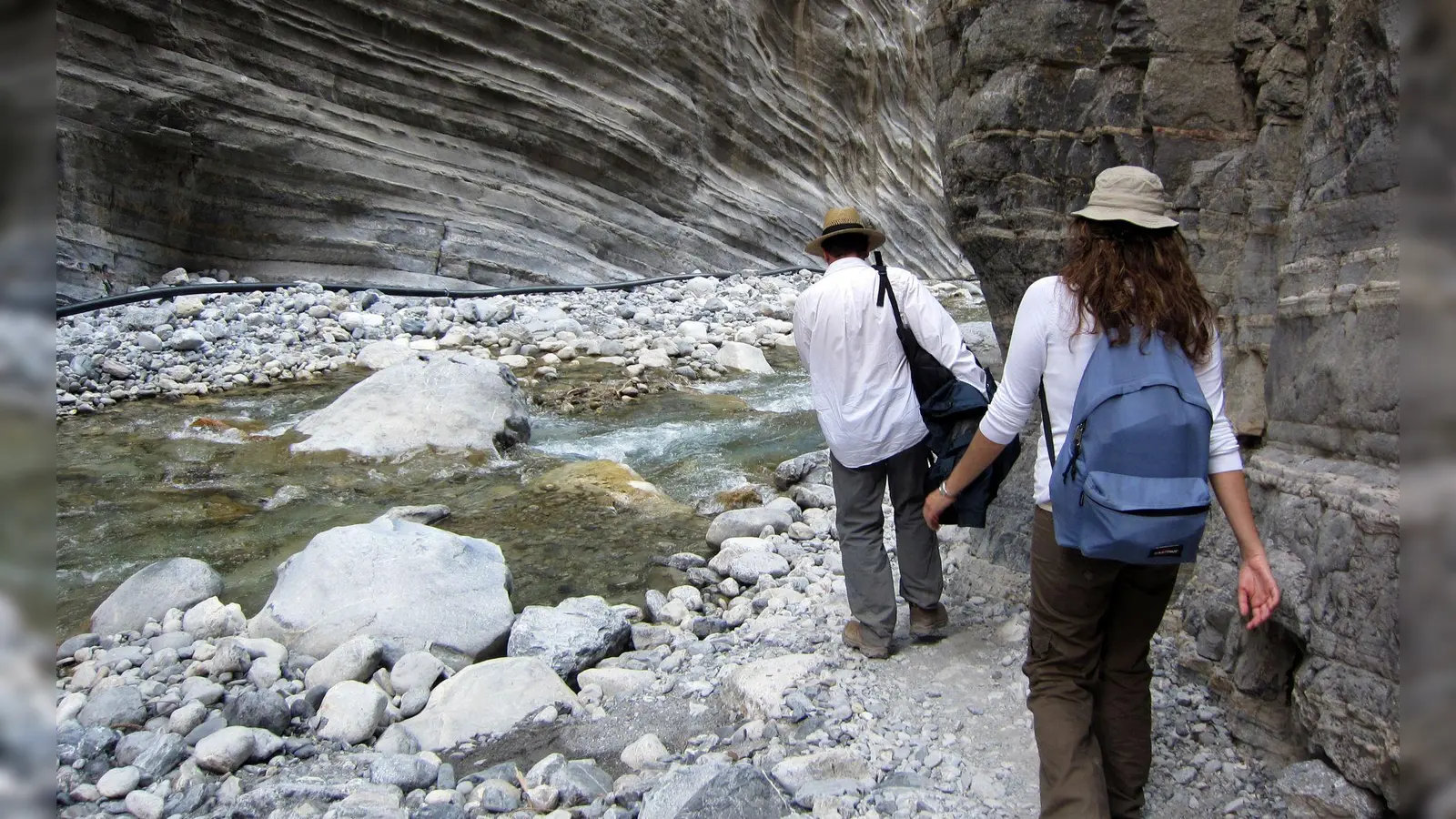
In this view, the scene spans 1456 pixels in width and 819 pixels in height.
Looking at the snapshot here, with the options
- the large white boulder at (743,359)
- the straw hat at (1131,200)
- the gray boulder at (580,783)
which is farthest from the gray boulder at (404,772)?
the large white boulder at (743,359)

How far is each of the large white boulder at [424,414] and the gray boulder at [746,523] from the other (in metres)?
2.73

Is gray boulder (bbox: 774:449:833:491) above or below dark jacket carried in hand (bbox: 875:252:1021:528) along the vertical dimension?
below

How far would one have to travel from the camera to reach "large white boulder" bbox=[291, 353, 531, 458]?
7934 millimetres

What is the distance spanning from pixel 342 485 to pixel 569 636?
379 cm

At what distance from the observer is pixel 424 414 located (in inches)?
320

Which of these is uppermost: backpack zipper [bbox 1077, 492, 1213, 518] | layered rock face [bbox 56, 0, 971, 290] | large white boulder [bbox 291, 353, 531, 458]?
layered rock face [bbox 56, 0, 971, 290]

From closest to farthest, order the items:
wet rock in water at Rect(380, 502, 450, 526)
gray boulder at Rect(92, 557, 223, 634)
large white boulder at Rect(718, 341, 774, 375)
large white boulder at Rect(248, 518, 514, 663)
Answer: large white boulder at Rect(248, 518, 514, 663), gray boulder at Rect(92, 557, 223, 634), wet rock in water at Rect(380, 502, 450, 526), large white boulder at Rect(718, 341, 774, 375)

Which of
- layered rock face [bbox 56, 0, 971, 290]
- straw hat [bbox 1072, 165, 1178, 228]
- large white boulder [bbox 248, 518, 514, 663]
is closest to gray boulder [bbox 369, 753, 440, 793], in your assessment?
large white boulder [bbox 248, 518, 514, 663]

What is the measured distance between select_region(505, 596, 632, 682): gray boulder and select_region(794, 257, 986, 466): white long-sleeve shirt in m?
1.33

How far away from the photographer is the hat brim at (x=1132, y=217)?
219 cm

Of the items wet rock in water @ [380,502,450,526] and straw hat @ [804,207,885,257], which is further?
wet rock in water @ [380,502,450,526]

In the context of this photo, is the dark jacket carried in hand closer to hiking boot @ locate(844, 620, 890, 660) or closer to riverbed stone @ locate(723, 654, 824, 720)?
hiking boot @ locate(844, 620, 890, 660)
